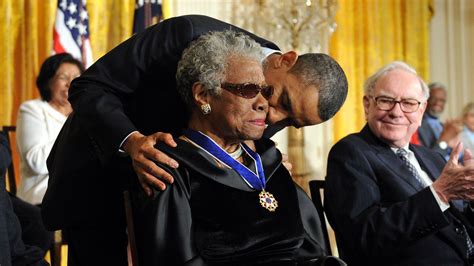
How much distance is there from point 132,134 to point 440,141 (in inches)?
200

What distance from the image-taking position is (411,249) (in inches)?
125

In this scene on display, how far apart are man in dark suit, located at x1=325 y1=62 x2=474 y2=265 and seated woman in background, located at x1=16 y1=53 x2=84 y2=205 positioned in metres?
2.27

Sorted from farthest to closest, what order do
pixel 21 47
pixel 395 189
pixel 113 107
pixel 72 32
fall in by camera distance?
pixel 21 47 → pixel 72 32 → pixel 395 189 → pixel 113 107

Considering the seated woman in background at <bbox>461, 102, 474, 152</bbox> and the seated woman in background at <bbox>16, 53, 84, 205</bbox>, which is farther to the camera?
the seated woman in background at <bbox>461, 102, 474, 152</bbox>

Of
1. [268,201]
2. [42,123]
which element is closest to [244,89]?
[268,201]

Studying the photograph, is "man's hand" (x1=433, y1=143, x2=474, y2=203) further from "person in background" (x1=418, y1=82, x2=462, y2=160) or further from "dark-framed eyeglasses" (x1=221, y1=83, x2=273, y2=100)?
"person in background" (x1=418, y1=82, x2=462, y2=160)

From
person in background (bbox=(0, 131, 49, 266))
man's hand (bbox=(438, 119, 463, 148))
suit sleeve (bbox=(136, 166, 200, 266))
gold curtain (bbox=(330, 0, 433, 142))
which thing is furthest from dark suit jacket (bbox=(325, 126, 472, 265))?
gold curtain (bbox=(330, 0, 433, 142))

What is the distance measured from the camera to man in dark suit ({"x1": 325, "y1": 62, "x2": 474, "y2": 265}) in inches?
120

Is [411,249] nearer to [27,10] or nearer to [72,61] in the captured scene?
[72,61]

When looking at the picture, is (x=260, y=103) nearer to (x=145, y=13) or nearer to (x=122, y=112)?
(x=122, y=112)

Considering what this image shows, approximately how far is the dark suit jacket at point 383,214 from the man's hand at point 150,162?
107 centimetres

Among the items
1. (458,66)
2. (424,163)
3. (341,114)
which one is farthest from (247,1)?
(424,163)

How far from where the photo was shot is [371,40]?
9.02 metres

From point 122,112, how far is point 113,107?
0.03 meters
